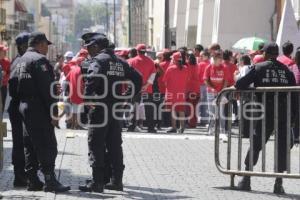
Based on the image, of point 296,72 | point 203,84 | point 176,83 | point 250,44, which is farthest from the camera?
point 250,44

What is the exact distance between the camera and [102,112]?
10.9 meters

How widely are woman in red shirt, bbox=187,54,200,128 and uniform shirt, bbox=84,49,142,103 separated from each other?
9.53 m

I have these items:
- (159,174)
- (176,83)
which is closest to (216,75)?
(176,83)

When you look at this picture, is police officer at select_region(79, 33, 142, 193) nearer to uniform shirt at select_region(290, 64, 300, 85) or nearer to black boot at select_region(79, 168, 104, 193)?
black boot at select_region(79, 168, 104, 193)

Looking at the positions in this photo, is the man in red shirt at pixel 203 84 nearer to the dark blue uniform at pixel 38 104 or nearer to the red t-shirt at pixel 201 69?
the red t-shirt at pixel 201 69

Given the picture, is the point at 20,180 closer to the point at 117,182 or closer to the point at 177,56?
the point at 117,182

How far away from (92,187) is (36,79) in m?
1.39

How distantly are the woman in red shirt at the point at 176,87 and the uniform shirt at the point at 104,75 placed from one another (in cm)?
903

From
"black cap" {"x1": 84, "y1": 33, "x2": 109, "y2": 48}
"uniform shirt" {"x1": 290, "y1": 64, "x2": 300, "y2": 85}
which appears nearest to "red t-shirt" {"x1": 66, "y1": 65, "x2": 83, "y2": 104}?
"uniform shirt" {"x1": 290, "y1": 64, "x2": 300, "y2": 85}

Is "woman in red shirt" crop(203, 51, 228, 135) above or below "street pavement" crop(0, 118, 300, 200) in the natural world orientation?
above

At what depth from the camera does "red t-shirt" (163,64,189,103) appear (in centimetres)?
2023

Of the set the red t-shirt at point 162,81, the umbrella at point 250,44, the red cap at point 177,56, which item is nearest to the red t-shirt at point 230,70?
the red cap at point 177,56

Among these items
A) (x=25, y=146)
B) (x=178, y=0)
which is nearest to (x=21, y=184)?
(x=25, y=146)

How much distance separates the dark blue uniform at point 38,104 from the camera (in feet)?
35.2
